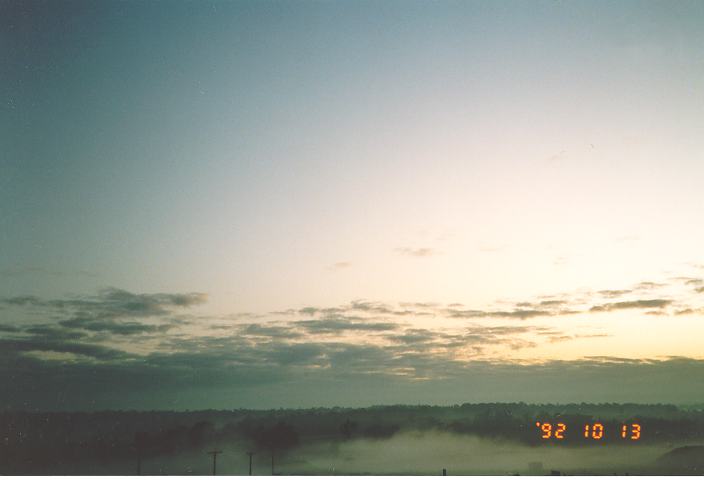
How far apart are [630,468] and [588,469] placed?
0.57 metres

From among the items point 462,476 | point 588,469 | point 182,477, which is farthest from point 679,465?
point 182,477

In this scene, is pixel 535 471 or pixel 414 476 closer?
pixel 414 476

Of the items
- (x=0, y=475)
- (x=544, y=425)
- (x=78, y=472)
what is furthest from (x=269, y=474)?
(x=544, y=425)

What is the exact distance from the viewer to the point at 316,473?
27.1 ft

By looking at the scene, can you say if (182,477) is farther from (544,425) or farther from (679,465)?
(679,465)

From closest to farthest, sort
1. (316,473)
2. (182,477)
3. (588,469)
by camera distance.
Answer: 1. (182,477)
2. (316,473)
3. (588,469)

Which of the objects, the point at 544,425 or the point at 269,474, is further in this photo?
the point at 544,425

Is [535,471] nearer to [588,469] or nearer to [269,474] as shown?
[588,469]

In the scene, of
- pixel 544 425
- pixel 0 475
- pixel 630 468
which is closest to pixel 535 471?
pixel 544 425

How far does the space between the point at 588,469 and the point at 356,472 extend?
3.15 meters

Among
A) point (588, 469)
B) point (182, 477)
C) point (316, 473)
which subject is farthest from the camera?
point (588, 469)

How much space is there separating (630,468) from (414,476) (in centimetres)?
309

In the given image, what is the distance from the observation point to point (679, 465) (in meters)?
8.88

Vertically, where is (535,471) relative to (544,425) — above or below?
below
